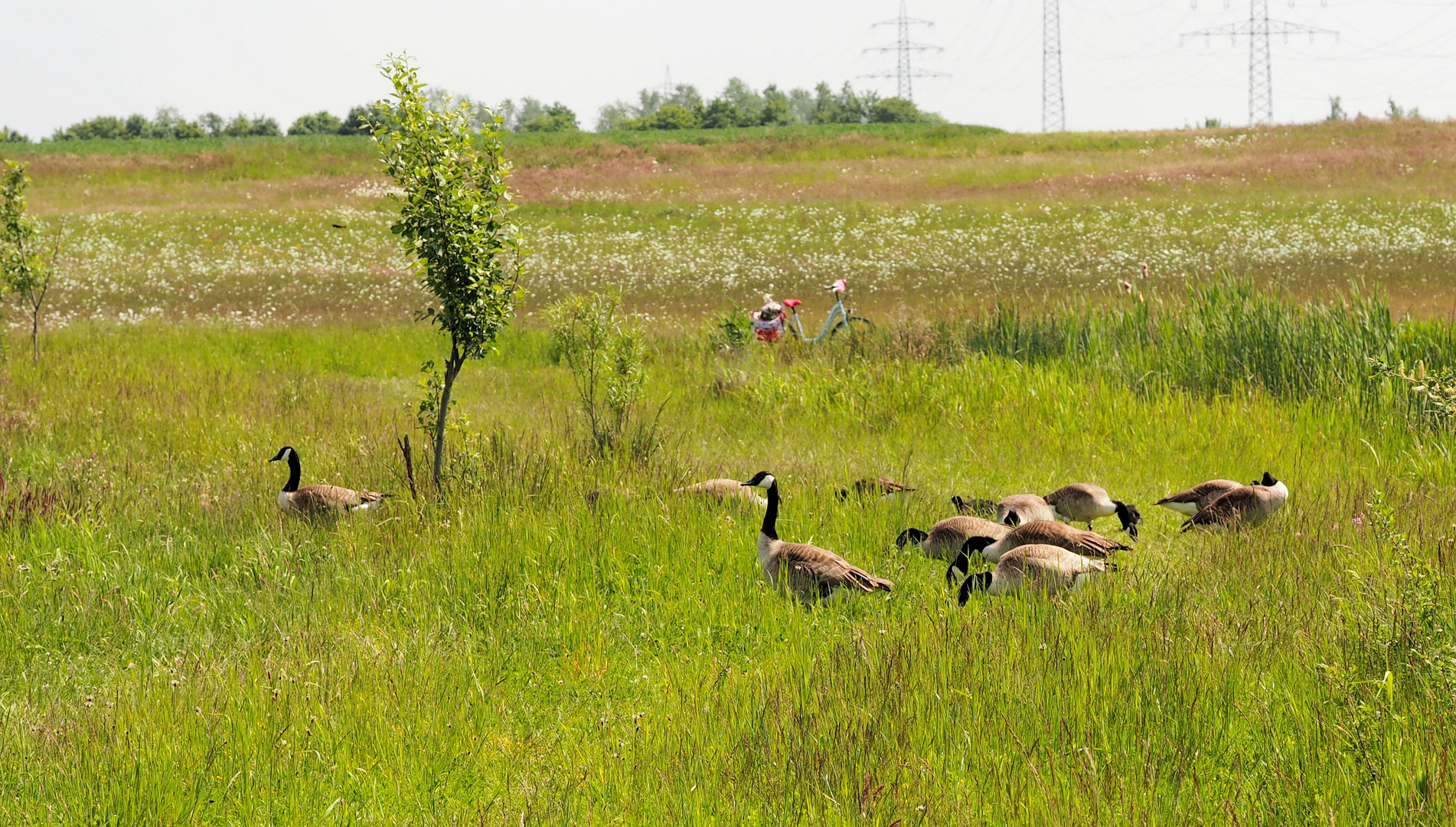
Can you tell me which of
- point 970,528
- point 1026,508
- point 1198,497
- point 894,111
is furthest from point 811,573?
point 894,111

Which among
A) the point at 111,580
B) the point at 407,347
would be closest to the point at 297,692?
the point at 111,580

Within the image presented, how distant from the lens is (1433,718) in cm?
406

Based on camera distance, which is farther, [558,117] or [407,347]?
[558,117]

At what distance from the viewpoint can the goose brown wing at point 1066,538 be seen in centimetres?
645

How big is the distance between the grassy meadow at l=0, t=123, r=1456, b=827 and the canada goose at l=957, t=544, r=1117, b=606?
0.63ft

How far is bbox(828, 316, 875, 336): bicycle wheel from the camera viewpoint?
17186 millimetres

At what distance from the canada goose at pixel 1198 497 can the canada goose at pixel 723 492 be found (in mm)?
3398

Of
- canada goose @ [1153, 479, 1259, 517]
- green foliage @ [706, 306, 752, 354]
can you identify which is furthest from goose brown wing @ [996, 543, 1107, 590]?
green foliage @ [706, 306, 752, 354]

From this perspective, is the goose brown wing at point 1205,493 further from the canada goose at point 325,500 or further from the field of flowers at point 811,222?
the field of flowers at point 811,222

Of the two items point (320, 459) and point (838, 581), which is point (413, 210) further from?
point (838, 581)

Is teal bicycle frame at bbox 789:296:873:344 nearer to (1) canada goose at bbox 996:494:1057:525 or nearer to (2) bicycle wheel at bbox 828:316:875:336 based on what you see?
(2) bicycle wheel at bbox 828:316:875:336

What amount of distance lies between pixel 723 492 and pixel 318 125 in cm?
10903

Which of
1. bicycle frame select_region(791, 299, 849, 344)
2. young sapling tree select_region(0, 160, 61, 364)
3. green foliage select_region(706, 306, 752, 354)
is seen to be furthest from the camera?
green foliage select_region(706, 306, 752, 354)

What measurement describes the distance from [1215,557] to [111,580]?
7.70 m
